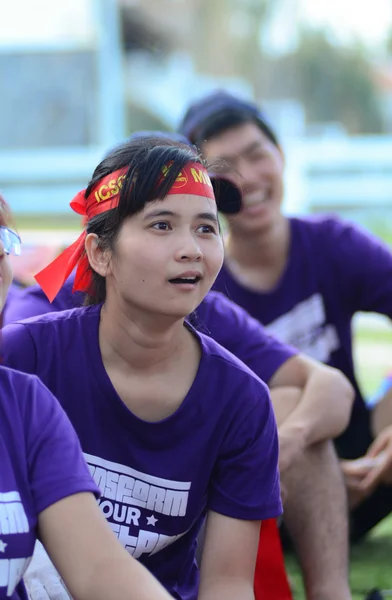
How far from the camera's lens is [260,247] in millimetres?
3816

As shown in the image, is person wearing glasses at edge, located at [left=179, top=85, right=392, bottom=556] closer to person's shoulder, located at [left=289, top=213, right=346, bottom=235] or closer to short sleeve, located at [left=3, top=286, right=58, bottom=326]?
person's shoulder, located at [left=289, top=213, right=346, bottom=235]

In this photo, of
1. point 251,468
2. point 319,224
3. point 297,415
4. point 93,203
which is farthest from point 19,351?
point 319,224

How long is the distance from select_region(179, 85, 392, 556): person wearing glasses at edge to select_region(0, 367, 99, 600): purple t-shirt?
2.03 meters

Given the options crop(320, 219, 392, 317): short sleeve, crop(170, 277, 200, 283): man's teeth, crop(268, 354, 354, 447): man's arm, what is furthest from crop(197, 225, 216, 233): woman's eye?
crop(320, 219, 392, 317): short sleeve

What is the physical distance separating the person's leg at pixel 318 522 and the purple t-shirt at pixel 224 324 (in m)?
0.30

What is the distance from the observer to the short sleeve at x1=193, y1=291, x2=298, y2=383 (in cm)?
288

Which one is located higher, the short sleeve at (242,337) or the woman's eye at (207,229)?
the woman's eye at (207,229)

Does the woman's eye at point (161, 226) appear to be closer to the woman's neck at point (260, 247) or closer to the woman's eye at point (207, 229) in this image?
the woman's eye at point (207, 229)

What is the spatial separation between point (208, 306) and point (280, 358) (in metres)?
0.29

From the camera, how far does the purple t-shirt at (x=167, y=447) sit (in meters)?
2.25

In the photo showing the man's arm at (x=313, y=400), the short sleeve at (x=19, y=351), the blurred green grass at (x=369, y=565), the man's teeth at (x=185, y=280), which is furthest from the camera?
the blurred green grass at (x=369, y=565)

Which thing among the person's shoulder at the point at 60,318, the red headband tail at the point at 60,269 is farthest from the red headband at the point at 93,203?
the person's shoulder at the point at 60,318

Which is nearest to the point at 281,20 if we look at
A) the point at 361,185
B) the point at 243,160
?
the point at 361,185

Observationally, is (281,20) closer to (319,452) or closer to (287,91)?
(287,91)
